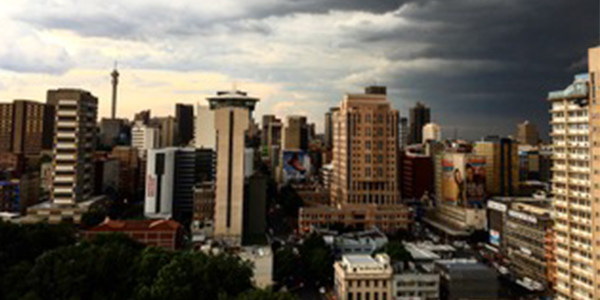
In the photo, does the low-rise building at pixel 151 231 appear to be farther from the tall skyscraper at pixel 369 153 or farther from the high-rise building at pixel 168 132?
the high-rise building at pixel 168 132

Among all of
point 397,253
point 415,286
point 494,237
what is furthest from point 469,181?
point 415,286

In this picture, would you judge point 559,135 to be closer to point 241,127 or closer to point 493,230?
point 493,230

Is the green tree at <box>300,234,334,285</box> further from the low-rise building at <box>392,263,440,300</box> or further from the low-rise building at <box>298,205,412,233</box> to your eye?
the low-rise building at <box>298,205,412,233</box>

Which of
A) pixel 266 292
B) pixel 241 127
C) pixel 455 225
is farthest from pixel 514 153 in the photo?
pixel 266 292

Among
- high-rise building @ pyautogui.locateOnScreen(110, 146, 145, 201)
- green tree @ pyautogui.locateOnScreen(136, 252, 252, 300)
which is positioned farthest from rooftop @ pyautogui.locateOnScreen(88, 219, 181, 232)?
high-rise building @ pyautogui.locateOnScreen(110, 146, 145, 201)

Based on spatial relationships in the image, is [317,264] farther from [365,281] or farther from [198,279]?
[198,279]
